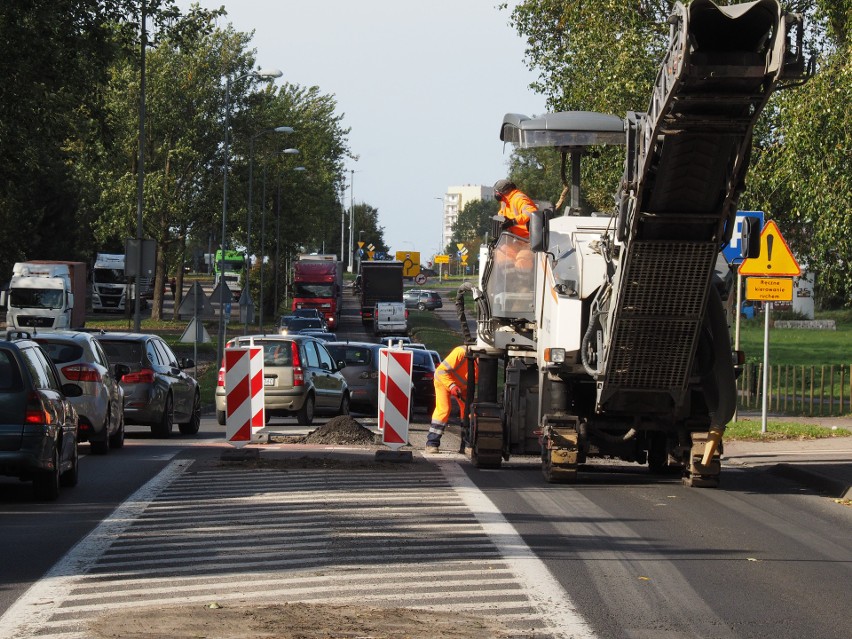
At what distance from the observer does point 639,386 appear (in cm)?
1466

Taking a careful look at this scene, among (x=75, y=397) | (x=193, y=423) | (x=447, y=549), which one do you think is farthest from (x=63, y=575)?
(x=193, y=423)

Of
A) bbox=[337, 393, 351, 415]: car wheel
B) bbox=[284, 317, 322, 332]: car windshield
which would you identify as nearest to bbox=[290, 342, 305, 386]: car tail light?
bbox=[337, 393, 351, 415]: car wheel

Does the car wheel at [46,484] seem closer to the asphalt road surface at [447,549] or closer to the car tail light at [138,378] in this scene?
the asphalt road surface at [447,549]

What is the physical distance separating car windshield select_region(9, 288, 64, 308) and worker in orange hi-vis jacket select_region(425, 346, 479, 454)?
38.8 meters

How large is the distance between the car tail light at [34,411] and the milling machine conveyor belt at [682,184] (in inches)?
215

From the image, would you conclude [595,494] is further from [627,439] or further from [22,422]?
[22,422]

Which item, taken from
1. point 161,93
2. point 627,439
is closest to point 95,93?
point 627,439

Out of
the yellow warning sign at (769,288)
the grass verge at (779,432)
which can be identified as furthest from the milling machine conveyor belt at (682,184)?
the grass verge at (779,432)

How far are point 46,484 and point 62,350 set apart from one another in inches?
241

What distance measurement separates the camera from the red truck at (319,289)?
7831 cm

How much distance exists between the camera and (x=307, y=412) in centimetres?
2706

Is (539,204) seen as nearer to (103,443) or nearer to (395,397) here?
(395,397)

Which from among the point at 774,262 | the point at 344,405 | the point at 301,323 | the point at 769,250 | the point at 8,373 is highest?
the point at 769,250

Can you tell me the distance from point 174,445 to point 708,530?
11214mm
